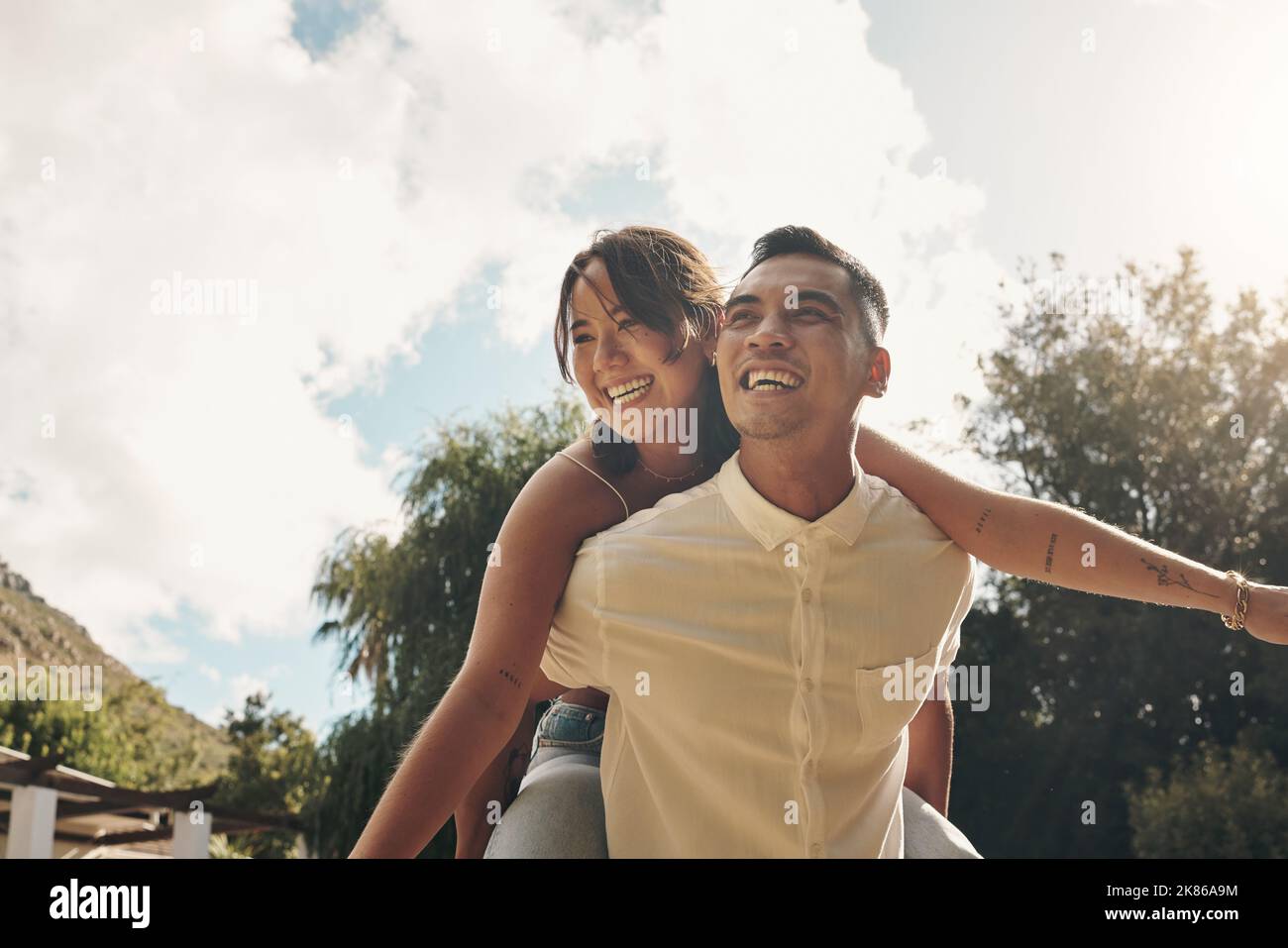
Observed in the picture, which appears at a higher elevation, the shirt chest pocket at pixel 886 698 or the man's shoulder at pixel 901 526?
the man's shoulder at pixel 901 526

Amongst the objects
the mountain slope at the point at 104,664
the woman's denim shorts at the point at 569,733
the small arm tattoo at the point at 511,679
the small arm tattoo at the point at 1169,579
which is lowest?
the woman's denim shorts at the point at 569,733

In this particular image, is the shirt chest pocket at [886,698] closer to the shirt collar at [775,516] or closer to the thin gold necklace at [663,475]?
the shirt collar at [775,516]

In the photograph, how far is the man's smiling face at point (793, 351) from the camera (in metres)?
2.04

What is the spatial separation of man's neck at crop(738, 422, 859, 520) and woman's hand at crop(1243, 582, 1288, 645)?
0.77m

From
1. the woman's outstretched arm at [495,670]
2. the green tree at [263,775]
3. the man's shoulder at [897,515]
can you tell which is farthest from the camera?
the green tree at [263,775]

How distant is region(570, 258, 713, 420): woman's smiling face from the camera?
2.56 metres

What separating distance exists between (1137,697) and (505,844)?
2003 cm

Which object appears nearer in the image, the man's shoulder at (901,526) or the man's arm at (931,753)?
the man's shoulder at (901,526)

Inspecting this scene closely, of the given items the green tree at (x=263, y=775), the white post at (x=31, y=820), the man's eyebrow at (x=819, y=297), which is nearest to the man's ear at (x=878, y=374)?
the man's eyebrow at (x=819, y=297)

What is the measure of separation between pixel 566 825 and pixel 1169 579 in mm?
1254

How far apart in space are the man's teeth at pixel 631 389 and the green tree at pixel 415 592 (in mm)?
14531
